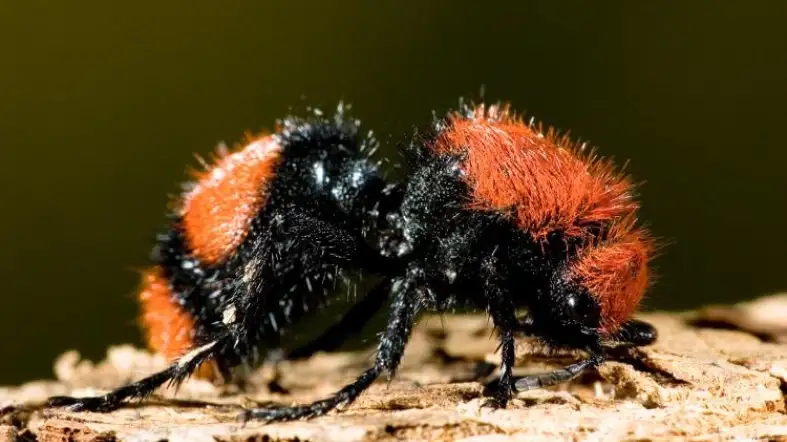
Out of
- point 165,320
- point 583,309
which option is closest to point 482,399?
point 583,309

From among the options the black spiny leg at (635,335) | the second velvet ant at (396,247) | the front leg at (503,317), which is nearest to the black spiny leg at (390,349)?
the second velvet ant at (396,247)

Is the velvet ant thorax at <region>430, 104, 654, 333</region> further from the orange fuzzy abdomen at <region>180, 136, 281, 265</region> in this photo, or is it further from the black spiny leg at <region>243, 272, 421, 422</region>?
the orange fuzzy abdomen at <region>180, 136, 281, 265</region>

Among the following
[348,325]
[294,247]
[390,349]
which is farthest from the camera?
[348,325]

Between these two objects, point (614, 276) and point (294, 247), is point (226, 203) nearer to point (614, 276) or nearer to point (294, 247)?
point (294, 247)

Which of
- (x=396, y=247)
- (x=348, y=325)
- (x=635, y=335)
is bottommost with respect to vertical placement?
(x=635, y=335)

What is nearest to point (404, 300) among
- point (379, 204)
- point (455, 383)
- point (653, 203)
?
point (455, 383)

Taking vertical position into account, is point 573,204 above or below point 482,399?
above
